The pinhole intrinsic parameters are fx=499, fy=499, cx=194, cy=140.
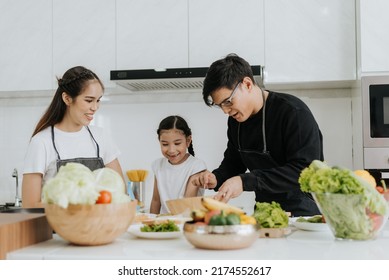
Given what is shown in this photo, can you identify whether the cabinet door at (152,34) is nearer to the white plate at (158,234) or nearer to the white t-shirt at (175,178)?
the white t-shirt at (175,178)

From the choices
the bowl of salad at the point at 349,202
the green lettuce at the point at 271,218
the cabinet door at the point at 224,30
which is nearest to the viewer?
the bowl of salad at the point at 349,202

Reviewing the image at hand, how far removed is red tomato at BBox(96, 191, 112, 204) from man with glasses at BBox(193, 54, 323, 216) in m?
0.61

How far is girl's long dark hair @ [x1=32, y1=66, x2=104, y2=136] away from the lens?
2309 millimetres

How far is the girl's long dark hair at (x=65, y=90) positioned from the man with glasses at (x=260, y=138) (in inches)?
24.2

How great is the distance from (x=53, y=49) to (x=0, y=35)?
39 centimetres

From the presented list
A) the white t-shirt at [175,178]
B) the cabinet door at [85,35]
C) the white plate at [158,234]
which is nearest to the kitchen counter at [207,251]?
the white plate at [158,234]

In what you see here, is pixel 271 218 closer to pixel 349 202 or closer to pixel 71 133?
pixel 349 202

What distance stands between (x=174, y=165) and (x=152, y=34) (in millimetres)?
867

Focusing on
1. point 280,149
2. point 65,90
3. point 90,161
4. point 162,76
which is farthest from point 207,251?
point 162,76

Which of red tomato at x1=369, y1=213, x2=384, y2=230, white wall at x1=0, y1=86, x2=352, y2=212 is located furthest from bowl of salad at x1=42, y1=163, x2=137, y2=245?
white wall at x1=0, y1=86, x2=352, y2=212

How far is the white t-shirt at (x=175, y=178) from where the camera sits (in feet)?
9.02

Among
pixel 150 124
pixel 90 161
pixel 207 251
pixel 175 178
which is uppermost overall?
pixel 150 124

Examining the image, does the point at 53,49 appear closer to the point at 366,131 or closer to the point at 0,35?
the point at 0,35

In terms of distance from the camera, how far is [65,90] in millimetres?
2322
